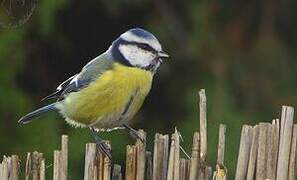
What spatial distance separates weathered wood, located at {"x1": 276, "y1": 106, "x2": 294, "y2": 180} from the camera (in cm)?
236

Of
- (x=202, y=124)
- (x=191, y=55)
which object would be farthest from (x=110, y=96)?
(x=191, y=55)

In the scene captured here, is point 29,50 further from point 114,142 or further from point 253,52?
point 253,52

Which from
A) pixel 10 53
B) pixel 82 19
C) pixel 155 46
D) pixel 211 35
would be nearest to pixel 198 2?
pixel 211 35

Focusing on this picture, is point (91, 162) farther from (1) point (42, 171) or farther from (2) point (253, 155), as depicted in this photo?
(2) point (253, 155)

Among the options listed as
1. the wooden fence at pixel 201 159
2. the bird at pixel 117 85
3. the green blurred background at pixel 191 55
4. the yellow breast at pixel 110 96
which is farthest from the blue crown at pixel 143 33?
the green blurred background at pixel 191 55

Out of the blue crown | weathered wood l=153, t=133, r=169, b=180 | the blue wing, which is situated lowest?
weathered wood l=153, t=133, r=169, b=180

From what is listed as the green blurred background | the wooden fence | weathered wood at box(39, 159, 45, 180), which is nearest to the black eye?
the wooden fence

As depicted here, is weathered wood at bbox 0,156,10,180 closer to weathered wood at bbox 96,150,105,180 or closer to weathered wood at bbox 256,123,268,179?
weathered wood at bbox 96,150,105,180

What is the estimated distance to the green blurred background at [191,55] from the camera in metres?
4.41

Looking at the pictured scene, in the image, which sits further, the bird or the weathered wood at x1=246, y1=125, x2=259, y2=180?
the bird

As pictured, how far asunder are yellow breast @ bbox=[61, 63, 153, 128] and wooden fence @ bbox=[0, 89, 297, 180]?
455 millimetres

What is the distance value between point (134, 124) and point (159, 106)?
304mm

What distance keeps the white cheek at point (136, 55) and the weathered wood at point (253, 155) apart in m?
0.57

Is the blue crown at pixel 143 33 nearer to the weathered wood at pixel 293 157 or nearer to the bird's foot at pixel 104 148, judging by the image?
the bird's foot at pixel 104 148
